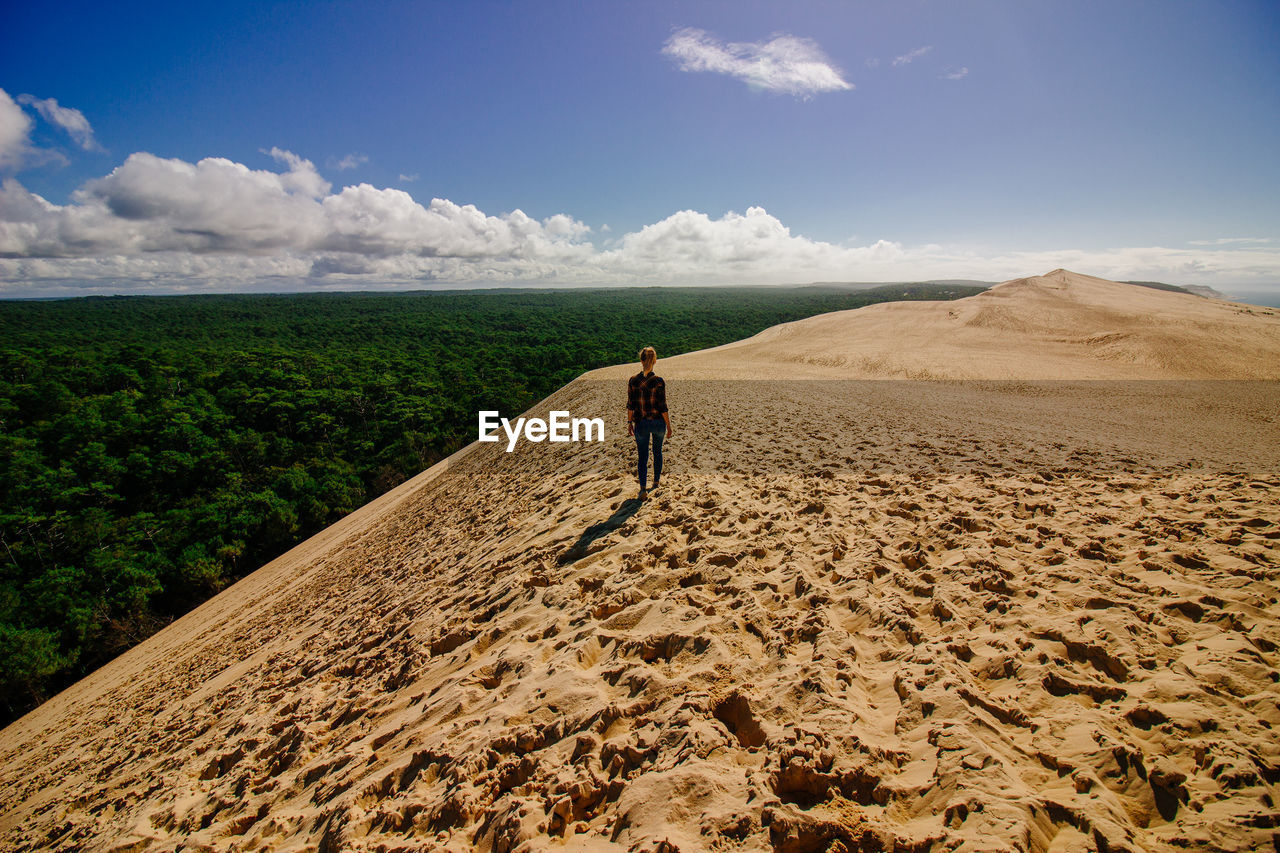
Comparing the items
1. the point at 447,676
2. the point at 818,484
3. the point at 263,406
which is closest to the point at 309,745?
the point at 447,676

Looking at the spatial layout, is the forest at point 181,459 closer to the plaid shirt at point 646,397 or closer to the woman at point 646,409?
the woman at point 646,409

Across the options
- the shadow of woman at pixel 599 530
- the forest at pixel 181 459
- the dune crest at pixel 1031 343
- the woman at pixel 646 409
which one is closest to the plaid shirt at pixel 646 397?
the woman at pixel 646 409

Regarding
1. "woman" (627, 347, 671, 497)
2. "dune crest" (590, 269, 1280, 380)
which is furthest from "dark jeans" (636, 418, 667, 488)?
"dune crest" (590, 269, 1280, 380)

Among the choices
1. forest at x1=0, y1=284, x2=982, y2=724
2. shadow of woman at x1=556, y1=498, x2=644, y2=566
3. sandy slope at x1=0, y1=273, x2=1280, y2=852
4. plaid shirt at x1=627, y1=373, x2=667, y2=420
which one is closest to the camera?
sandy slope at x1=0, y1=273, x2=1280, y2=852

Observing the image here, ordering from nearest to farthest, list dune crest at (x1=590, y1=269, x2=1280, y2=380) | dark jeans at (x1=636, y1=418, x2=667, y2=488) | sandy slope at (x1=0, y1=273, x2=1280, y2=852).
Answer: sandy slope at (x1=0, y1=273, x2=1280, y2=852) → dark jeans at (x1=636, y1=418, x2=667, y2=488) → dune crest at (x1=590, y1=269, x2=1280, y2=380)

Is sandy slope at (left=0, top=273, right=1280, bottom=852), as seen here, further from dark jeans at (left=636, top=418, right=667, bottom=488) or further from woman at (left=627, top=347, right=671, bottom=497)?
woman at (left=627, top=347, right=671, bottom=497)

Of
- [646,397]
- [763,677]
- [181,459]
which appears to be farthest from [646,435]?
[181,459]

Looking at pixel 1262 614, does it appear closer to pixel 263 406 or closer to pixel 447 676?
pixel 447 676
